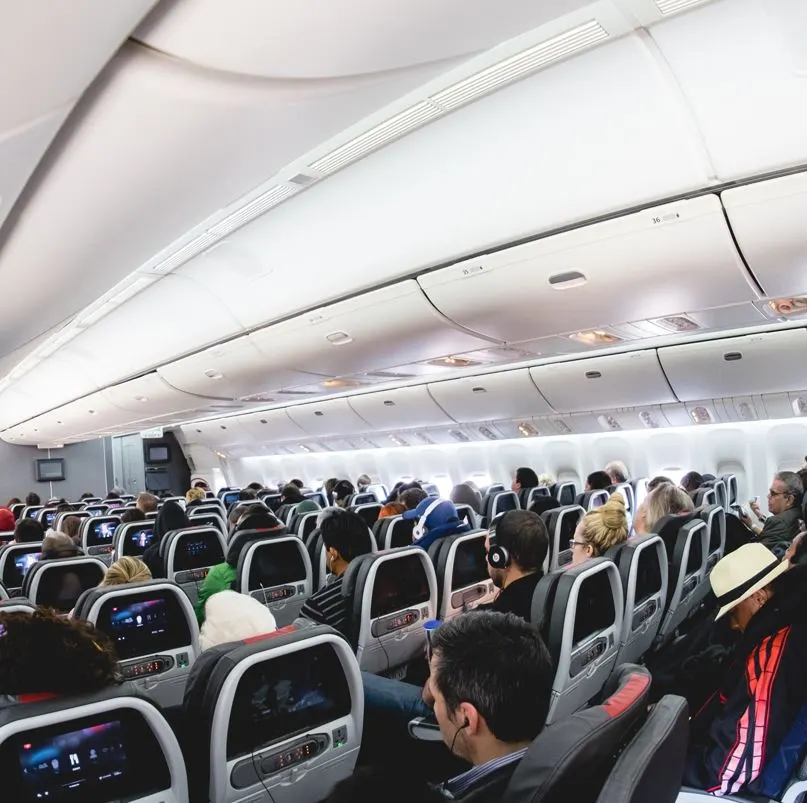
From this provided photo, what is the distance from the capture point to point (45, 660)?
2.01 m

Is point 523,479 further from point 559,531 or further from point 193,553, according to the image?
point 193,553

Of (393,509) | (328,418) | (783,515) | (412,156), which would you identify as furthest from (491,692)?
(328,418)

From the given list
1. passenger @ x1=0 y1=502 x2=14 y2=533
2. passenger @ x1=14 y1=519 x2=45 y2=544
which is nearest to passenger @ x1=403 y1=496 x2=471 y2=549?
passenger @ x1=14 y1=519 x2=45 y2=544

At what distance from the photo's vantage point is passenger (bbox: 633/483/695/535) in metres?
5.40

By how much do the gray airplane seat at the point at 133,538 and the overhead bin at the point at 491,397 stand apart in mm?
5311

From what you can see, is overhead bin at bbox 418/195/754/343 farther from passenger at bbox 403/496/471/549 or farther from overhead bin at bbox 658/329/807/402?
overhead bin at bbox 658/329/807/402

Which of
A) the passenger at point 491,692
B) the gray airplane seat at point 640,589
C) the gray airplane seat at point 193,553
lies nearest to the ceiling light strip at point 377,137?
the passenger at point 491,692

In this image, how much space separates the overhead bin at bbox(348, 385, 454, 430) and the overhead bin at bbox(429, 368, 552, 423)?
12.2 inches

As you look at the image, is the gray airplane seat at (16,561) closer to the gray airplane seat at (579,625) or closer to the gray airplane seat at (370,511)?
the gray airplane seat at (370,511)

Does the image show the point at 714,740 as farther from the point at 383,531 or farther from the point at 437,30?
the point at 383,531

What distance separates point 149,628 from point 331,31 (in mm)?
3136

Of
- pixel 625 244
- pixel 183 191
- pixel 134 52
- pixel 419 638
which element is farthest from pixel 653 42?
pixel 419 638

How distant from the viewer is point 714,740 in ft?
8.01

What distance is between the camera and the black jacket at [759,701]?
2.32 metres
